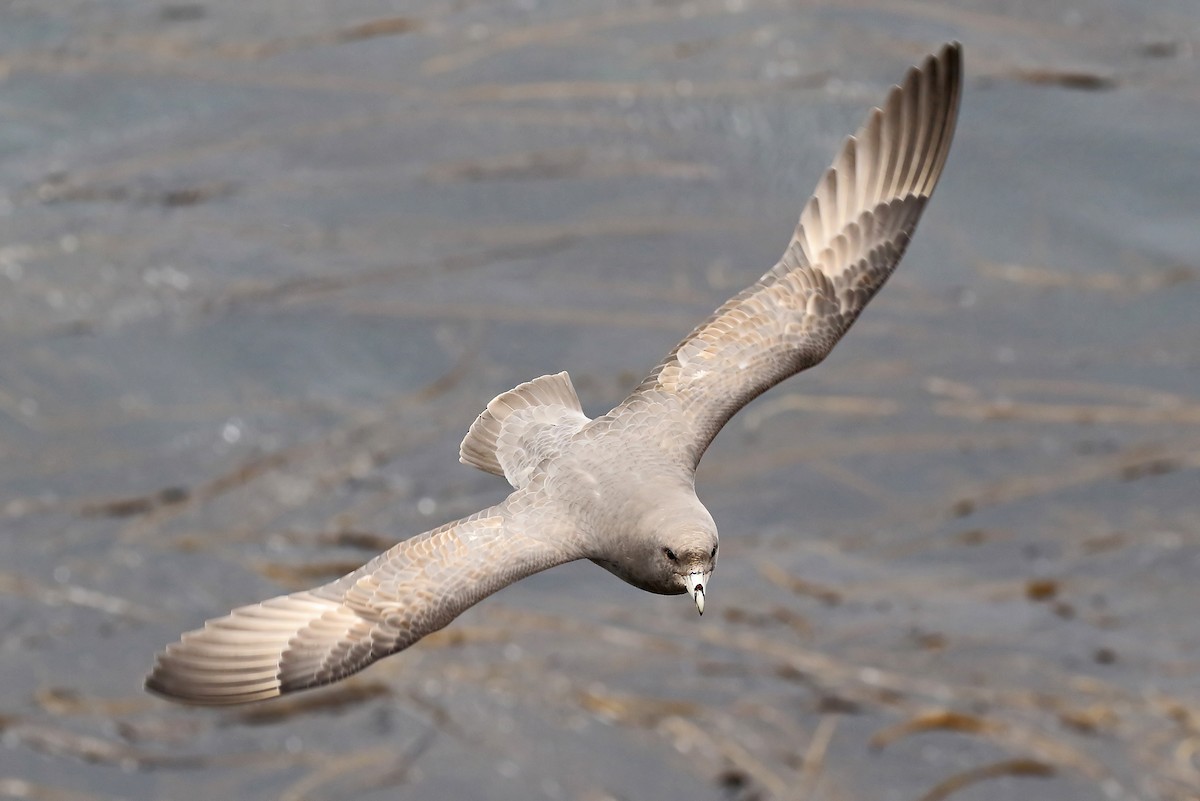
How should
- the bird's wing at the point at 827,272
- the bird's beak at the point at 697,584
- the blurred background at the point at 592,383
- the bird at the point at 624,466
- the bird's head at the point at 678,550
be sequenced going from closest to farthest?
the bird's beak at the point at 697,584 → the bird's head at the point at 678,550 → the bird at the point at 624,466 → the bird's wing at the point at 827,272 → the blurred background at the point at 592,383

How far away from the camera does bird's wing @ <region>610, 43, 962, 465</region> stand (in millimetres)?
9883

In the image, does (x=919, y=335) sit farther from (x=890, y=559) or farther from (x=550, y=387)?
(x=550, y=387)

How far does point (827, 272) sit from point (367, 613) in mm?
3416

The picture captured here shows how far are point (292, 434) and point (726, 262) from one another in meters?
6.11

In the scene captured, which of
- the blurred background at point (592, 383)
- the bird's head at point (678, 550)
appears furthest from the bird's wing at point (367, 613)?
the blurred background at point (592, 383)

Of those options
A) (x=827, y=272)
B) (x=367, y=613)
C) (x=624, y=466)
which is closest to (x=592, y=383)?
(x=827, y=272)

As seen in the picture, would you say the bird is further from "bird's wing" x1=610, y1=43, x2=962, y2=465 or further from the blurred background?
the blurred background

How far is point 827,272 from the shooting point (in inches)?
417

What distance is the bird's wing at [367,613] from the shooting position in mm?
8844

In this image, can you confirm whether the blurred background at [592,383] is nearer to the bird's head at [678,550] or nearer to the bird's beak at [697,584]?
the bird's head at [678,550]

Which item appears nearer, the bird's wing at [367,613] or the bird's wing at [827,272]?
the bird's wing at [367,613]

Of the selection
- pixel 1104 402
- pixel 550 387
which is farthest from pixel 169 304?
pixel 550 387

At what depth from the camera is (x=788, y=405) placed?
2328 centimetres

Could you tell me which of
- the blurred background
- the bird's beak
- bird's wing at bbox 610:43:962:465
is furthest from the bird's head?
the blurred background
